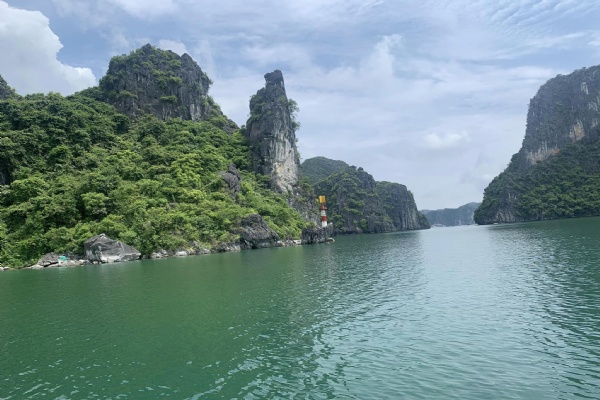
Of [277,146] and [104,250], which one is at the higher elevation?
[277,146]

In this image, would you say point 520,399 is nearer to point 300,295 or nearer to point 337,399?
point 337,399

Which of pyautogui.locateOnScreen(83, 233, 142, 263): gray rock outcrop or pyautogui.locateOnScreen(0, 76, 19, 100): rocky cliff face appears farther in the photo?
pyautogui.locateOnScreen(0, 76, 19, 100): rocky cliff face

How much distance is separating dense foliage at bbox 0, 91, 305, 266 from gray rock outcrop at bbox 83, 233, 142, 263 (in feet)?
9.63

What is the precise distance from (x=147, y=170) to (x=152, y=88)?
51957mm

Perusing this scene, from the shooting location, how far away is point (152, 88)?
12488 centimetres

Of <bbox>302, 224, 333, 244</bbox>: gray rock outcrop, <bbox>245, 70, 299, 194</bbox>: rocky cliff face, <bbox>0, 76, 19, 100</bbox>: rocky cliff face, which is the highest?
<bbox>0, 76, 19, 100</bbox>: rocky cliff face

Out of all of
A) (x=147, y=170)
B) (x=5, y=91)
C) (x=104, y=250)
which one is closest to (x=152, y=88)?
(x=5, y=91)

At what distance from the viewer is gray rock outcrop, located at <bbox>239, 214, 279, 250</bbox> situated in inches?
3113

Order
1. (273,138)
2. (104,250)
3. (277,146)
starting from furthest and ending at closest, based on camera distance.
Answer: (277,146) → (273,138) → (104,250)

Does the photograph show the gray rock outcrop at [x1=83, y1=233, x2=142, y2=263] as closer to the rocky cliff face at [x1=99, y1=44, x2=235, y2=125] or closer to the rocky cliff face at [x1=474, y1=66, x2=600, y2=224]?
the rocky cliff face at [x1=99, y1=44, x2=235, y2=125]

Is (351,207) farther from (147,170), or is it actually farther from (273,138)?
(147,170)

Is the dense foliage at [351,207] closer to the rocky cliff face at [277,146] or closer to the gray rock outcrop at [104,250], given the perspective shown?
the rocky cliff face at [277,146]

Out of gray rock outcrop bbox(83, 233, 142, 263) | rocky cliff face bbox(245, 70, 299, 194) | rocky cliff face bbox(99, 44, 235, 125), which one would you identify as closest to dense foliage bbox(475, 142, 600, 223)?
rocky cliff face bbox(245, 70, 299, 194)

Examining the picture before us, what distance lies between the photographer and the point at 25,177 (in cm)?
7469
